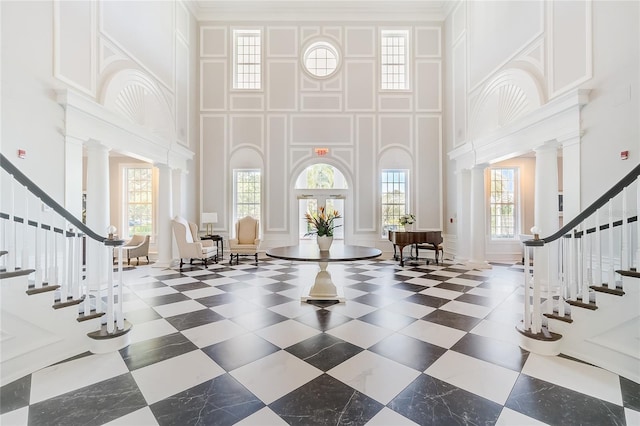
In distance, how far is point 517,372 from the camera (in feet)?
7.27

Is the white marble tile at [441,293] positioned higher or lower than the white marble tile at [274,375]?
lower

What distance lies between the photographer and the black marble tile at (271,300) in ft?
12.7

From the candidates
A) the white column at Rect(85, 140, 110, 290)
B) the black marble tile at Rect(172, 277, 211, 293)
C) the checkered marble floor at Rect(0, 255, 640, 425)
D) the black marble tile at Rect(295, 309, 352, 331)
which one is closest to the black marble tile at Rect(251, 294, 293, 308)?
the checkered marble floor at Rect(0, 255, 640, 425)

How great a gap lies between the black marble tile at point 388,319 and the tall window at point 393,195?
17.4 feet

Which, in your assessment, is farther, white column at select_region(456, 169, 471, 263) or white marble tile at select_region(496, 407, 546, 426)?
white column at select_region(456, 169, 471, 263)

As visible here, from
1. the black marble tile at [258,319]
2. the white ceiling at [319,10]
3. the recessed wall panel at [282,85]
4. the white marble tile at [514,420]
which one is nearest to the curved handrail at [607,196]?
the white marble tile at [514,420]

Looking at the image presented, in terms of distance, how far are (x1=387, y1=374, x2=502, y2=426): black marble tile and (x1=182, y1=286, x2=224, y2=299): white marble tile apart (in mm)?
3357

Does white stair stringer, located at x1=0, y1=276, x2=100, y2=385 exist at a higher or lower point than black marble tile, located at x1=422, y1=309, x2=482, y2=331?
higher

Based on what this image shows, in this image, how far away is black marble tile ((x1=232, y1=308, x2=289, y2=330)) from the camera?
10.3ft

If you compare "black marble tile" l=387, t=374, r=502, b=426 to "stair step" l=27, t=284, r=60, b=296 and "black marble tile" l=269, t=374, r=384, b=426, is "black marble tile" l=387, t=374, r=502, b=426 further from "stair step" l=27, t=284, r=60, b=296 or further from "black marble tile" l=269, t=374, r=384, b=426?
"stair step" l=27, t=284, r=60, b=296

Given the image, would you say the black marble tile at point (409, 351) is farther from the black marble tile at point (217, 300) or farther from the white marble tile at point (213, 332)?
the black marble tile at point (217, 300)

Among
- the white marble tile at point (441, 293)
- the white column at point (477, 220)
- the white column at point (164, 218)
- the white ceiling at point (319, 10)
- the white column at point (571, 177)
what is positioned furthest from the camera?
the white ceiling at point (319, 10)

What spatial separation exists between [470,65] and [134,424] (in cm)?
886

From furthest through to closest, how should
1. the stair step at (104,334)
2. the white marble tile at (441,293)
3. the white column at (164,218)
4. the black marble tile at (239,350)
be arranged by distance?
the white column at (164,218) → the white marble tile at (441,293) → the stair step at (104,334) → the black marble tile at (239,350)
